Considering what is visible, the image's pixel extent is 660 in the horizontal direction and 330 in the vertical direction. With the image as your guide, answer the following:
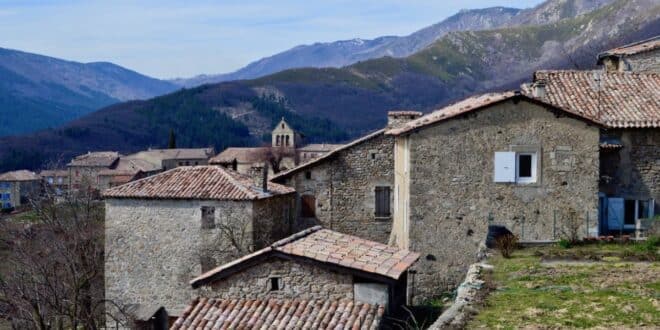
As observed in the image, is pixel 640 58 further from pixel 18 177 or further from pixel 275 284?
pixel 18 177

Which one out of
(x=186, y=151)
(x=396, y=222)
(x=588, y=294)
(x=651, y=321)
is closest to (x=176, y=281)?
(x=396, y=222)

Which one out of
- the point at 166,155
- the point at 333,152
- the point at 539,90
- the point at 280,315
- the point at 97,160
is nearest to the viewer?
the point at 280,315

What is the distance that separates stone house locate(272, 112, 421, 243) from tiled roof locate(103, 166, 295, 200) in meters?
2.25

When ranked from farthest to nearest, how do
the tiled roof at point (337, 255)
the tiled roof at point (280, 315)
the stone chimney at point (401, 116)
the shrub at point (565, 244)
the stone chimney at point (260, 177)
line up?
1. the stone chimney at point (401, 116)
2. the stone chimney at point (260, 177)
3. the shrub at point (565, 244)
4. the tiled roof at point (337, 255)
5. the tiled roof at point (280, 315)

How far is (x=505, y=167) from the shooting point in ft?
64.4

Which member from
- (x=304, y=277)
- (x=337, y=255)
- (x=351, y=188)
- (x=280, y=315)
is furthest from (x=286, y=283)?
(x=351, y=188)

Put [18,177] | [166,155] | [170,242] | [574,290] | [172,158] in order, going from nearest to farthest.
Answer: [574,290] → [170,242] → [18,177] → [172,158] → [166,155]

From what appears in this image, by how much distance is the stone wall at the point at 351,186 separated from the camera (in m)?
28.4

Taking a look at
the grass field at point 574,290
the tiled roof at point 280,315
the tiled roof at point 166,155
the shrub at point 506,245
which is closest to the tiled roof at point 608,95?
the shrub at point 506,245

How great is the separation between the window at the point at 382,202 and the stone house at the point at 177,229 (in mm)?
3905

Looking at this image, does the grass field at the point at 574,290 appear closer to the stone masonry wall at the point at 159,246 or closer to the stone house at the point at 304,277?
the stone house at the point at 304,277

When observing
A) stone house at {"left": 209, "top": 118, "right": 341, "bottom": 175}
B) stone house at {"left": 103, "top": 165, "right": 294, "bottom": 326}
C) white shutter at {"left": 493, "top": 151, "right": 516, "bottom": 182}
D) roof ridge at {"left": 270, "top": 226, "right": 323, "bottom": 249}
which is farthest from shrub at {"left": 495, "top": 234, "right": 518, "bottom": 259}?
stone house at {"left": 209, "top": 118, "right": 341, "bottom": 175}

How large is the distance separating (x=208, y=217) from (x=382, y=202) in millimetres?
6692

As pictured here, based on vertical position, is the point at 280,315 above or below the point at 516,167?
below
